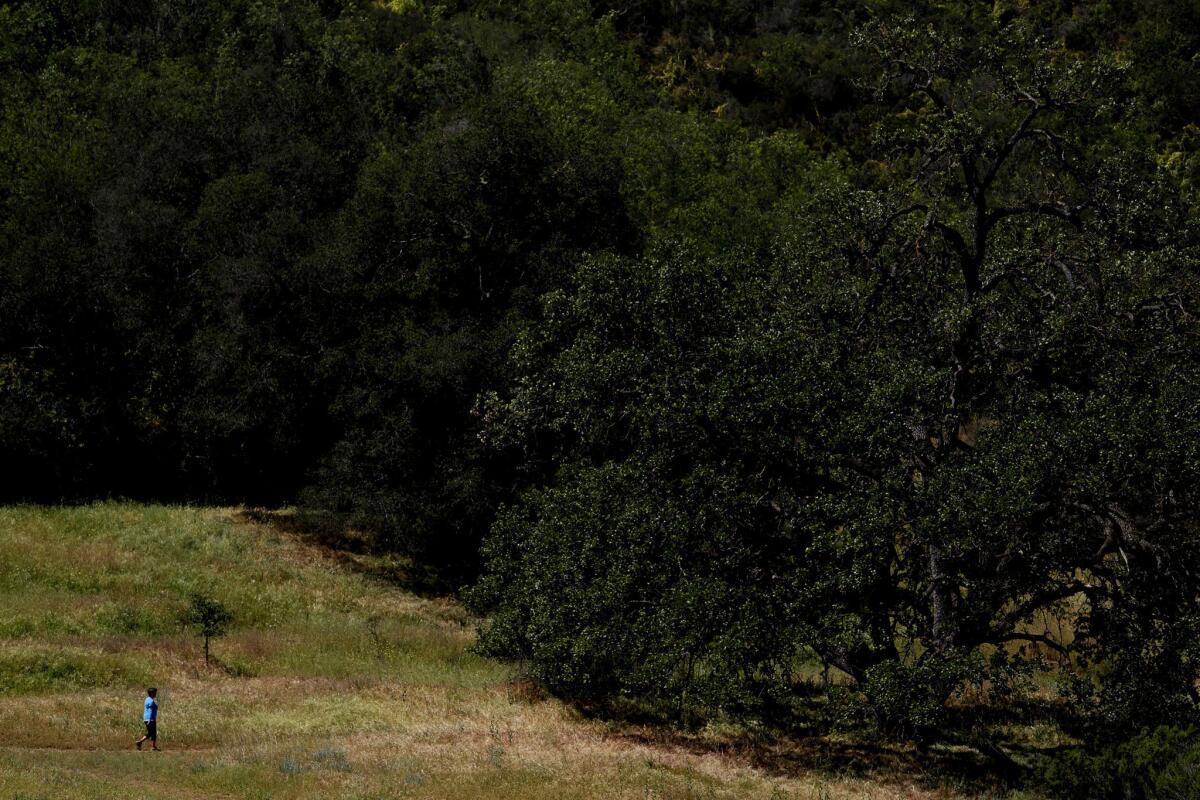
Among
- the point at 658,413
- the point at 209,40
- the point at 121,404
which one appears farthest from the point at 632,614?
the point at 209,40

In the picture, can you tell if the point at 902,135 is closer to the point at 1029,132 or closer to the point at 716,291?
the point at 1029,132

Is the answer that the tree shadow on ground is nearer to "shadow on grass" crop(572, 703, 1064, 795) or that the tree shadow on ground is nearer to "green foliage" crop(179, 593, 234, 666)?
"shadow on grass" crop(572, 703, 1064, 795)

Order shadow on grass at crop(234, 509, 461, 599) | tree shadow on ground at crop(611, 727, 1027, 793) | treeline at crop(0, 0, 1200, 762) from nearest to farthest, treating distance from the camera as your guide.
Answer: treeline at crop(0, 0, 1200, 762) < tree shadow on ground at crop(611, 727, 1027, 793) < shadow on grass at crop(234, 509, 461, 599)

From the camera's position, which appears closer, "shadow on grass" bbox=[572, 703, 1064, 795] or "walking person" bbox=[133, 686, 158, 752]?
"walking person" bbox=[133, 686, 158, 752]

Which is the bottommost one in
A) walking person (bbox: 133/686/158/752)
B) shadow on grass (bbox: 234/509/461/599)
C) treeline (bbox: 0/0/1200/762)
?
shadow on grass (bbox: 234/509/461/599)

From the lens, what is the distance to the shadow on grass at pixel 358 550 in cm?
4612

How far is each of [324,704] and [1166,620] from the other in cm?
1944

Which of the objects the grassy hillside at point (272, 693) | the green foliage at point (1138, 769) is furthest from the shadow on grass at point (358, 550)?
the green foliage at point (1138, 769)

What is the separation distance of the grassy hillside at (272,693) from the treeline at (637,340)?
1.87 metres

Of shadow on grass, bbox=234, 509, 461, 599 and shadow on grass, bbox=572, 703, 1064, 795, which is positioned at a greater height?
shadow on grass, bbox=572, 703, 1064, 795

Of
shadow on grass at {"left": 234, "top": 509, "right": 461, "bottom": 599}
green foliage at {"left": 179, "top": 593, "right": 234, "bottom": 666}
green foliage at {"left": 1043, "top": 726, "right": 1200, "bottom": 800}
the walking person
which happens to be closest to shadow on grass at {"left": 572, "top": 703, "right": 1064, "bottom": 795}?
green foliage at {"left": 1043, "top": 726, "right": 1200, "bottom": 800}

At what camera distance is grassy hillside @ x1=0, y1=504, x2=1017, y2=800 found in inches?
899

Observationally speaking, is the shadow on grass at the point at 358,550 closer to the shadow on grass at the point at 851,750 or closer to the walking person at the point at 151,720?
the shadow on grass at the point at 851,750

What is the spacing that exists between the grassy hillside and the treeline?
1.87 metres
